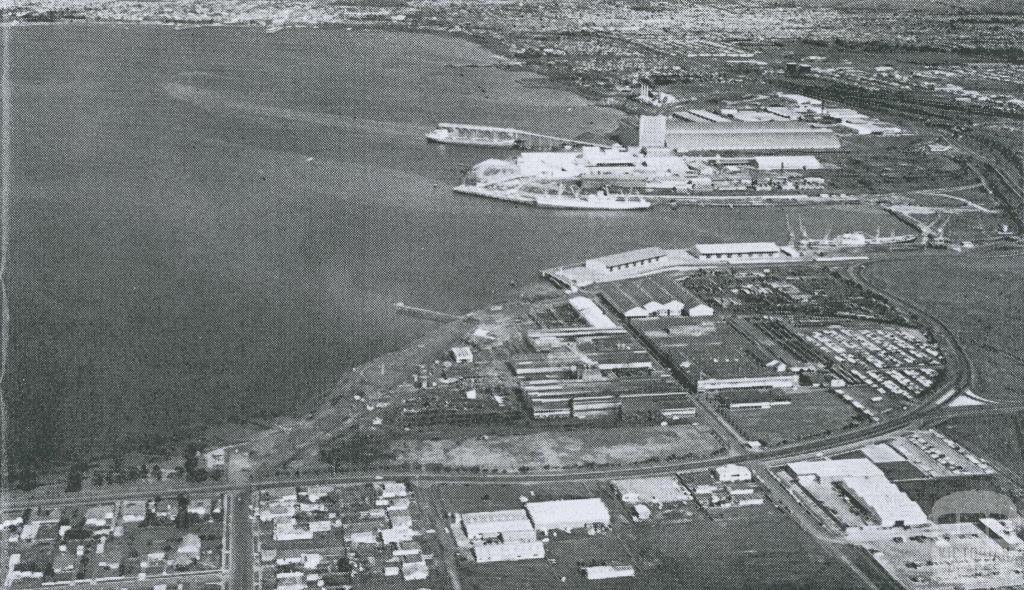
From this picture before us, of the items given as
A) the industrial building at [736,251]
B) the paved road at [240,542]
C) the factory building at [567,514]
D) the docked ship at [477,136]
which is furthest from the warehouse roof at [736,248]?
the paved road at [240,542]

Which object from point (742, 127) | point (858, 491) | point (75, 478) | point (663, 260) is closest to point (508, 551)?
point (858, 491)

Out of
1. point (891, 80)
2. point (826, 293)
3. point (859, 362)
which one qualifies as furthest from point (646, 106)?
point (859, 362)

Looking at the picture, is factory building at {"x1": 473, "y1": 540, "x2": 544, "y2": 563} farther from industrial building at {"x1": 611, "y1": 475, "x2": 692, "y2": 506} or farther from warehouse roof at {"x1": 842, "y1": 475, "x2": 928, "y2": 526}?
warehouse roof at {"x1": 842, "y1": 475, "x2": 928, "y2": 526}

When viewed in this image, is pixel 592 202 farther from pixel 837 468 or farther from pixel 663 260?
pixel 837 468

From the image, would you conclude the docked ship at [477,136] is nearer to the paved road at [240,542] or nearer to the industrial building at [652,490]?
the industrial building at [652,490]

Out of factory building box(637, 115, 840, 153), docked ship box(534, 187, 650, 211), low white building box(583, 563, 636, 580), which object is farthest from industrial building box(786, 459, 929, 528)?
factory building box(637, 115, 840, 153)

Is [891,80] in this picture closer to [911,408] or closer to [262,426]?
[911,408]
